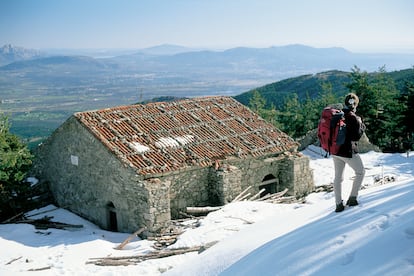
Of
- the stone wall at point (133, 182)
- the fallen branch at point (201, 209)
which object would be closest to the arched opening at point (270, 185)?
the stone wall at point (133, 182)

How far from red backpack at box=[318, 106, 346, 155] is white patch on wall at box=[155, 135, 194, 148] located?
10.0m

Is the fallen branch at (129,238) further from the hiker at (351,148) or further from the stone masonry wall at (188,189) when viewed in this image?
the hiker at (351,148)

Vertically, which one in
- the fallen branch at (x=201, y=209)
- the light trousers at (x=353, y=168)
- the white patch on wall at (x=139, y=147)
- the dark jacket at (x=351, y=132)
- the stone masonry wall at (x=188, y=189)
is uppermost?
the dark jacket at (x=351, y=132)

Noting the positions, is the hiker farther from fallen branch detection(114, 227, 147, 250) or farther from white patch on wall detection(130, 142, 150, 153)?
white patch on wall detection(130, 142, 150, 153)

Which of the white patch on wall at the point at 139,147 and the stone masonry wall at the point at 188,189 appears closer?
the stone masonry wall at the point at 188,189

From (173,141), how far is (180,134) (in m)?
0.75

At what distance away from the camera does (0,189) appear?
1816cm

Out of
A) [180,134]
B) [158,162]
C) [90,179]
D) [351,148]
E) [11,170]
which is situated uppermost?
[351,148]

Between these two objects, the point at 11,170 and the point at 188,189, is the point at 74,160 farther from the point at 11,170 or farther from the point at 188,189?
the point at 188,189

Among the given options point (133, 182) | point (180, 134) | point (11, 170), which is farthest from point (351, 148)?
point (11, 170)

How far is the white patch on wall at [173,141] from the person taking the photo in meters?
17.6

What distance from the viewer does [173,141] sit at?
59.3 feet

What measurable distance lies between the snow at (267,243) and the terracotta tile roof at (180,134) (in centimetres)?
285

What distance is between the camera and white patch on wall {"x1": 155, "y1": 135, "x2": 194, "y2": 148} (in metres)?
17.6
